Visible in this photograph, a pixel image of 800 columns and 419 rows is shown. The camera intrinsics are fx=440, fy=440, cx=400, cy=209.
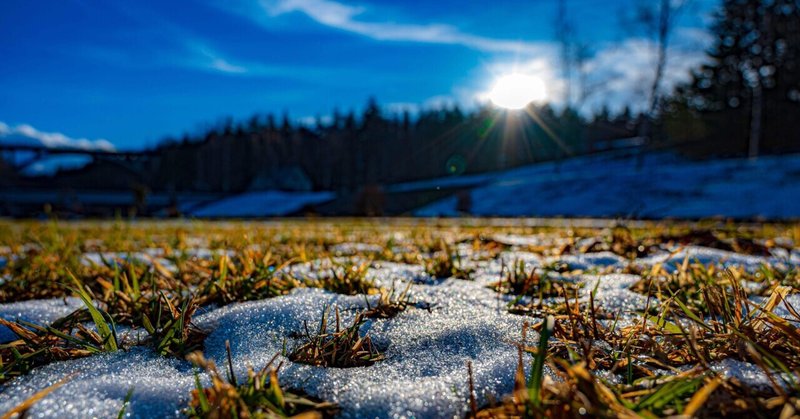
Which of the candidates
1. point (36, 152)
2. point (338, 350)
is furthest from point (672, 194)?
point (36, 152)

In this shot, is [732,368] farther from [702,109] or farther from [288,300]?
[702,109]

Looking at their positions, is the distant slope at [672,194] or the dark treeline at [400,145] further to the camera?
the dark treeline at [400,145]

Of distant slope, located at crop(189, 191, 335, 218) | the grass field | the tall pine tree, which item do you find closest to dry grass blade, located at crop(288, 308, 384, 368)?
the grass field

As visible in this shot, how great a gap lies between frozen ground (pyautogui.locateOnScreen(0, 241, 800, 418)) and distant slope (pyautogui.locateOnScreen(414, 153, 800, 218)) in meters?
15.8

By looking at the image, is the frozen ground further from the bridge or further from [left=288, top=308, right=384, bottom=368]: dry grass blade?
the bridge

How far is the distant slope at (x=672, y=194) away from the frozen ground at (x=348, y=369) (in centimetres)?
1580

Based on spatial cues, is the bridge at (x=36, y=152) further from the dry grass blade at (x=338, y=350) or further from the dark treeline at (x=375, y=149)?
the dry grass blade at (x=338, y=350)

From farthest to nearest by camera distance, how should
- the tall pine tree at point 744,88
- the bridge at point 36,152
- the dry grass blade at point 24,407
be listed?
the bridge at point 36,152, the tall pine tree at point 744,88, the dry grass blade at point 24,407

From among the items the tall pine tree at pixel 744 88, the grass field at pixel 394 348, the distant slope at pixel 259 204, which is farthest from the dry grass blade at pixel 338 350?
the distant slope at pixel 259 204

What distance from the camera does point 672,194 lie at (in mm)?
19359

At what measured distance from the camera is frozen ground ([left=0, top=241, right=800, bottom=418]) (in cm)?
78

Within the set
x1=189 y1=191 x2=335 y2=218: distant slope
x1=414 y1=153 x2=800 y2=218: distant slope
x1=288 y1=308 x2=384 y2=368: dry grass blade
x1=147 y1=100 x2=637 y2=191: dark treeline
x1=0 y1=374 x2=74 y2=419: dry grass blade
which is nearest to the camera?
x1=0 y1=374 x2=74 y2=419: dry grass blade

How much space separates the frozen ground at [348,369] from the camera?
30.6 inches

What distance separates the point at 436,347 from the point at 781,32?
113 ft
